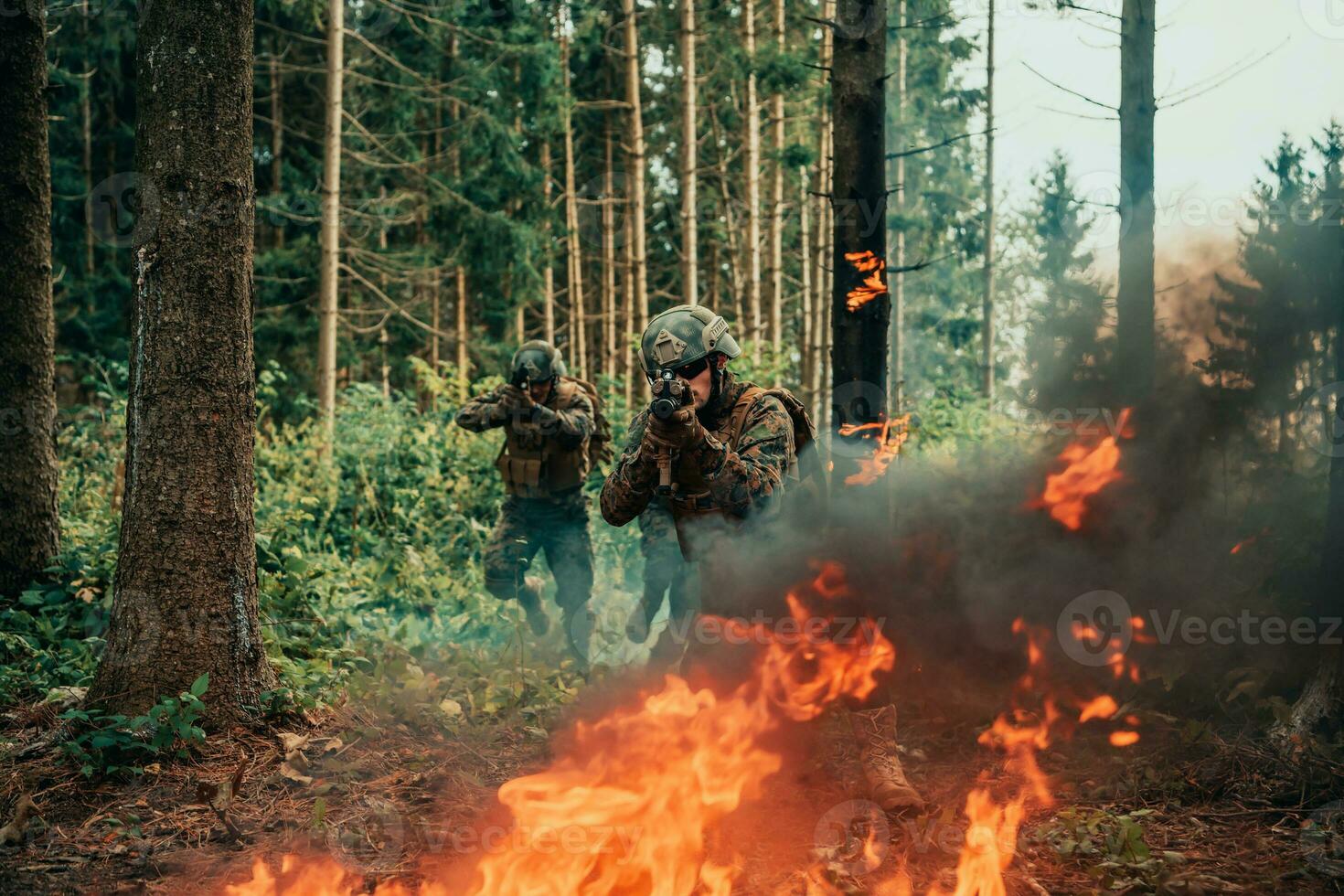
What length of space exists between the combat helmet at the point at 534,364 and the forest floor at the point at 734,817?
3.17 metres

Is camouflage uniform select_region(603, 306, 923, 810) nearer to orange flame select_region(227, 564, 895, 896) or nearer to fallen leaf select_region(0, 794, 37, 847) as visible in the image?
orange flame select_region(227, 564, 895, 896)

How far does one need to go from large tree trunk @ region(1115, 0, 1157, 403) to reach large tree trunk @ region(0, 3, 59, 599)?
7929 mm

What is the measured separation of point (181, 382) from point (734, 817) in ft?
11.2

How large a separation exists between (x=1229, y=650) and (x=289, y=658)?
18.3 ft

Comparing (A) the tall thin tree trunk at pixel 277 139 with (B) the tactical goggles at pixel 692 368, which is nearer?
(B) the tactical goggles at pixel 692 368

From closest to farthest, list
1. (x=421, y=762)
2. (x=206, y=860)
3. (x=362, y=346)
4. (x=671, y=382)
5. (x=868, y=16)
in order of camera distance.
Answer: (x=206, y=860), (x=671, y=382), (x=421, y=762), (x=868, y=16), (x=362, y=346)

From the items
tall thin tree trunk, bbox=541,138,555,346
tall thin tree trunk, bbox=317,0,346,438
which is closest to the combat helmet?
tall thin tree trunk, bbox=317,0,346,438

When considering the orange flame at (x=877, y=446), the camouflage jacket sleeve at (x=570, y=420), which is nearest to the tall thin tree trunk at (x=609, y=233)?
the camouflage jacket sleeve at (x=570, y=420)

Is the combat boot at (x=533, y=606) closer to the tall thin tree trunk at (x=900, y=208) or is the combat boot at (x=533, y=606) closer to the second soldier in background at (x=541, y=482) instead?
the second soldier in background at (x=541, y=482)

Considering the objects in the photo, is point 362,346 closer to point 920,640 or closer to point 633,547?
point 633,547

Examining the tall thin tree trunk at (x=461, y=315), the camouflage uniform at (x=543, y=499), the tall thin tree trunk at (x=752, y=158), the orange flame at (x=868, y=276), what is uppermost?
the tall thin tree trunk at (x=752, y=158)

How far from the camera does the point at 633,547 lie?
1090 centimetres

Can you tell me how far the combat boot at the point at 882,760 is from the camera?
484 centimetres

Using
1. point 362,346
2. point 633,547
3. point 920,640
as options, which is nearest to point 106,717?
point 920,640
